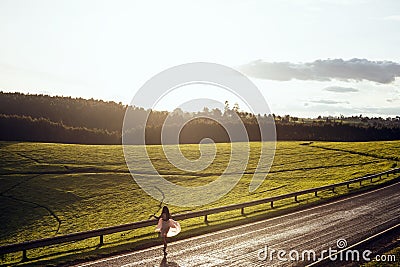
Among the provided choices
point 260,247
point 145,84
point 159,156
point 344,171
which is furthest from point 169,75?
point 260,247

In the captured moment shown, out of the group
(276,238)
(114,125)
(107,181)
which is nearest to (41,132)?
(107,181)

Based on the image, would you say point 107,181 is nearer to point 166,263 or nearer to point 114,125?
point 166,263

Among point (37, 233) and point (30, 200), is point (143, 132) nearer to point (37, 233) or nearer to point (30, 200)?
point (30, 200)

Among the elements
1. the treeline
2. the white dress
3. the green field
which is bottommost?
the green field

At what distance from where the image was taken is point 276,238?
70.0 feet

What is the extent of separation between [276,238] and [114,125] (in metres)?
108

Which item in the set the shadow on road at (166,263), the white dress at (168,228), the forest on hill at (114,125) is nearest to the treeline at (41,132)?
the forest on hill at (114,125)

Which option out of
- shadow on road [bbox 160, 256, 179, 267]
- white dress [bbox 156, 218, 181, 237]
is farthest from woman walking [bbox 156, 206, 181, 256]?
shadow on road [bbox 160, 256, 179, 267]

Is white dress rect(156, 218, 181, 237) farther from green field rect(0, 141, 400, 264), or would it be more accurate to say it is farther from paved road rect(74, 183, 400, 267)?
green field rect(0, 141, 400, 264)

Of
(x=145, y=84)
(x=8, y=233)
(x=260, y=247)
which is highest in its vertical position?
(x=145, y=84)

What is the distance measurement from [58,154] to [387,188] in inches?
1644

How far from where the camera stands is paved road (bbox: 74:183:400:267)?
17.6 metres

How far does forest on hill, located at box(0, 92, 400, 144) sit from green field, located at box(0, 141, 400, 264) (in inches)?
460

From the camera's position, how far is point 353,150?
73.8 meters
